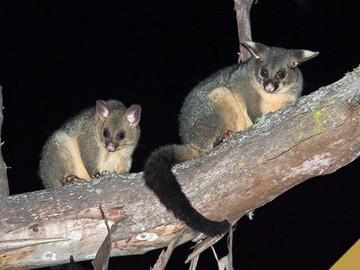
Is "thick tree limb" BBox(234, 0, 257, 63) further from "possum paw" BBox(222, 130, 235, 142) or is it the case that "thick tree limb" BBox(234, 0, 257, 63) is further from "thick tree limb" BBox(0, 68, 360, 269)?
"thick tree limb" BBox(0, 68, 360, 269)

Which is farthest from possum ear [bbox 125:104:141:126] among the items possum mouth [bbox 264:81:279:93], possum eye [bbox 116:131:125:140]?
possum mouth [bbox 264:81:279:93]

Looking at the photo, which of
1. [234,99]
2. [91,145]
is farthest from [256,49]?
[91,145]

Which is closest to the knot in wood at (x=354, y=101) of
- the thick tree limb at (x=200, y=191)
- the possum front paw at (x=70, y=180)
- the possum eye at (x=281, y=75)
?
the thick tree limb at (x=200, y=191)

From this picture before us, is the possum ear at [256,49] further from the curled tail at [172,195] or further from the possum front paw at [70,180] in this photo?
the possum front paw at [70,180]

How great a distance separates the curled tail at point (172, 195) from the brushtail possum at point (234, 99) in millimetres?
29

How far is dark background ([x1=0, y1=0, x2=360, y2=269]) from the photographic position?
8023 millimetres

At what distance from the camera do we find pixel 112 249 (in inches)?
150

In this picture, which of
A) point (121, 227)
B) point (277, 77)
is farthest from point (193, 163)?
point (277, 77)

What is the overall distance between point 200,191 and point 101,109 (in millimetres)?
2146

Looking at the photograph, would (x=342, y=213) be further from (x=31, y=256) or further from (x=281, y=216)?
(x=31, y=256)

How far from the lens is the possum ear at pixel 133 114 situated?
225 inches

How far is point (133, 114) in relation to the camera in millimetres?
5723

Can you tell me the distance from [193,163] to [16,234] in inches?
41.0

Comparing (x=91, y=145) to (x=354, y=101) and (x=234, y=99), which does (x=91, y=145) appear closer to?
(x=234, y=99)
